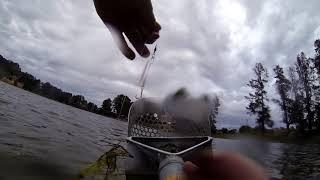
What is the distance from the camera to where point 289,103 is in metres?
33.8

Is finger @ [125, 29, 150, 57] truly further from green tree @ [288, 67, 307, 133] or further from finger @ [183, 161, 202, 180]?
green tree @ [288, 67, 307, 133]

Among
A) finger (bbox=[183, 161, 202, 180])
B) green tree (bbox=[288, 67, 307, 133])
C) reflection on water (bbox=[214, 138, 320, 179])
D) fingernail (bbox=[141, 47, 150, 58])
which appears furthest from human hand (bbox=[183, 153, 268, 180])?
green tree (bbox=[288, 67, 307, 133])

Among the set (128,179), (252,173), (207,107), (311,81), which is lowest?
(128,179)

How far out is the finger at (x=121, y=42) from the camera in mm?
1144

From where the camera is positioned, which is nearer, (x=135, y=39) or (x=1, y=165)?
(x=135, y=39)

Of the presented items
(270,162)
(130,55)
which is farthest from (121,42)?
(270,162)

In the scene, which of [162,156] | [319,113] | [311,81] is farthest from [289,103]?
[162,156]

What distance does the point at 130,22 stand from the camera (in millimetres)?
1170

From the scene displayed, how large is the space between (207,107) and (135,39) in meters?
3.87

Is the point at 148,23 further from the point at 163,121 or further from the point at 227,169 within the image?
the point at 163,121

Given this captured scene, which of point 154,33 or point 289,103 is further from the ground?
point 289,103

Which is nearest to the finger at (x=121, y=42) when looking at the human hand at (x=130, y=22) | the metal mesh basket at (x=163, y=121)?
the human hand at (x=130, y=22)

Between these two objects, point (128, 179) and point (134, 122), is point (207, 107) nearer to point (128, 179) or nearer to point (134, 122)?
point (134, 122)

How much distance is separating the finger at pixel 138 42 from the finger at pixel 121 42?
5 centimetres
